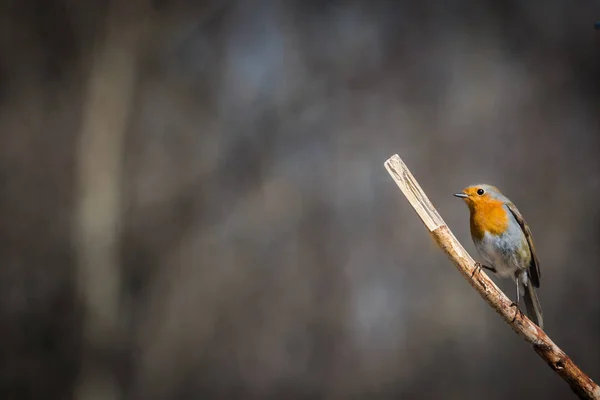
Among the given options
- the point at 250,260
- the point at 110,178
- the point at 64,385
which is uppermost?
the point at 110,178

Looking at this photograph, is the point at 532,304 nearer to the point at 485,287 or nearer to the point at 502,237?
the point at 502,237

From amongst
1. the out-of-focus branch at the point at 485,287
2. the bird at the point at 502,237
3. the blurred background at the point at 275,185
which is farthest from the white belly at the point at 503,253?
the blurred background at the point at 275,185

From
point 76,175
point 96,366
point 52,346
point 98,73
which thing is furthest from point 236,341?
→ point 98,73

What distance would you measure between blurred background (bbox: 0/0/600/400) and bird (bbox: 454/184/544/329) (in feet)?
4.25

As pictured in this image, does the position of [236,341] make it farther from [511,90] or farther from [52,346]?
[511,90]

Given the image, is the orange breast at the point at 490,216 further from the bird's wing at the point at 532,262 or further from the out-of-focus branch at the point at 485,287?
the out-of-focus branch at the point at 485,287

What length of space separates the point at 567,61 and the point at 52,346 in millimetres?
3182

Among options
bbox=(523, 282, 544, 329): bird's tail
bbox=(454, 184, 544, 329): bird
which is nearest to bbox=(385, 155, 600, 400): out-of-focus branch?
bbox=(454, 184, 544, 329): bird

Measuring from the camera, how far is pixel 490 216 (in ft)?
5.33

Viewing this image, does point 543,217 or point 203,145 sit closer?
point 543,217

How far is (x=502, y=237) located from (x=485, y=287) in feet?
1.22

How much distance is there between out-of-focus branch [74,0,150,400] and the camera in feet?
10.9

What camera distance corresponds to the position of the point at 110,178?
11.1ft

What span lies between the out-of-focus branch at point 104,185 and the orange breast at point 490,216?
7.61 ft
